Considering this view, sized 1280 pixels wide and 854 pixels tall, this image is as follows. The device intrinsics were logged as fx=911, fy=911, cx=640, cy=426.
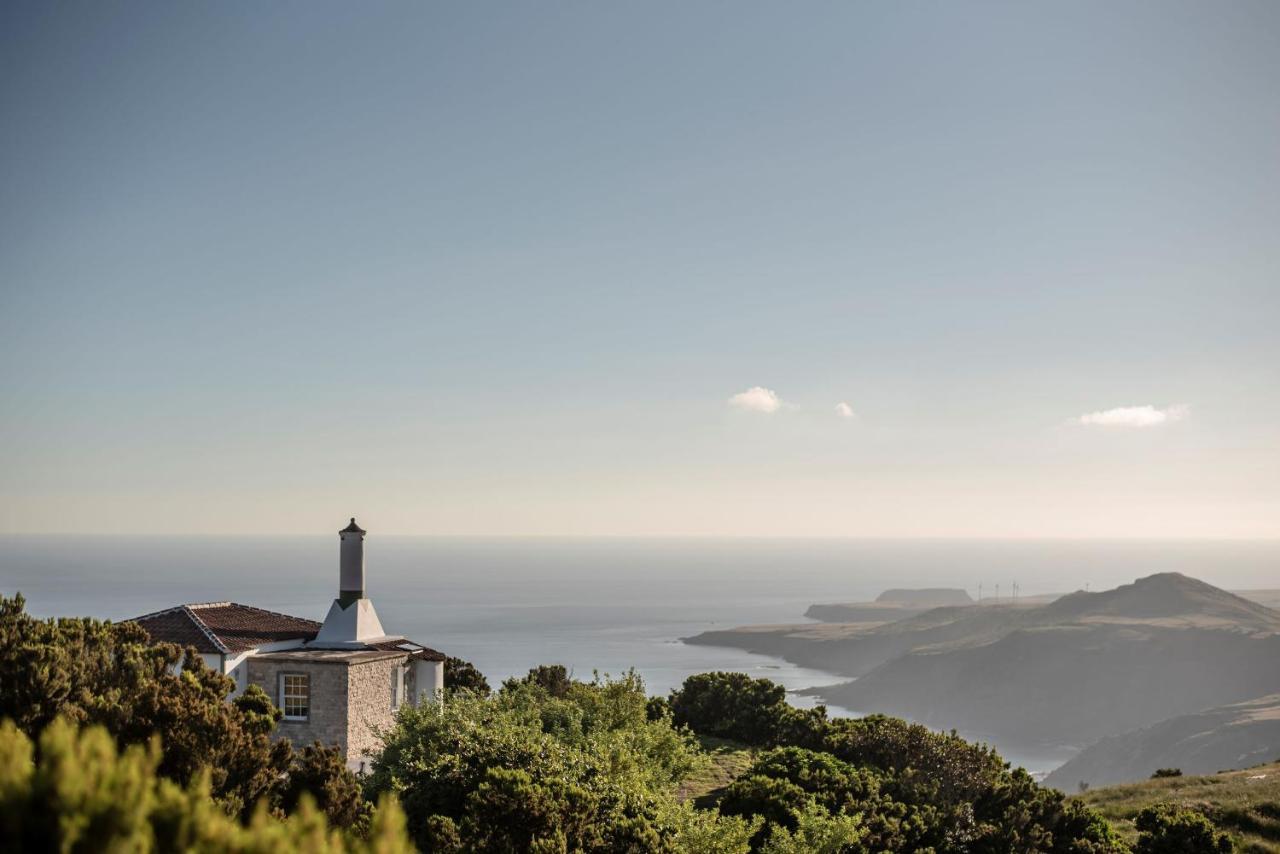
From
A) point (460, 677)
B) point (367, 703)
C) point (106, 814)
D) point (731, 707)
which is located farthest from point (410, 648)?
point (106, 814)

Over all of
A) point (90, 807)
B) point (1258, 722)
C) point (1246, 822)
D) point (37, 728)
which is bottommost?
point (1258, 722)

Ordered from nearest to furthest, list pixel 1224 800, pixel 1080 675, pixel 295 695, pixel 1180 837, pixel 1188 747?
pixel 1180 837 → pixel 1224 800 → pixel 295 695 → pixel 1188 747 → pixel 1080 675

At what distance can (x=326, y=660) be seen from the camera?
2845 cm

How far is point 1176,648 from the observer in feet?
525

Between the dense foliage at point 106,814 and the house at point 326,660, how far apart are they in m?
21.9

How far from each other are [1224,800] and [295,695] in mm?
27852

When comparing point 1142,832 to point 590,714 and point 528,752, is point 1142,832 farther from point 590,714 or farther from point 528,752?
point 528,752

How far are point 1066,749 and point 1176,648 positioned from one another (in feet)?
129

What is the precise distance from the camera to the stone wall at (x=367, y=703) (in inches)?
1112

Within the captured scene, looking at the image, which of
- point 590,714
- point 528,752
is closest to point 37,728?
point 528,752

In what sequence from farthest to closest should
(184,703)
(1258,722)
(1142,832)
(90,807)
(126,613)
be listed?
(126,613)
(1258,722)
(1142,832)
(184,703)
(90,807)

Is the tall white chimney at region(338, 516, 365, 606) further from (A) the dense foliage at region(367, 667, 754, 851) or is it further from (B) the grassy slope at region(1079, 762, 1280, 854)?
(B) the grassy slope at region(1079, 762, 1280, 854)

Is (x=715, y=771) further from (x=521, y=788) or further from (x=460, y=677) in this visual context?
(x=521, y=788)

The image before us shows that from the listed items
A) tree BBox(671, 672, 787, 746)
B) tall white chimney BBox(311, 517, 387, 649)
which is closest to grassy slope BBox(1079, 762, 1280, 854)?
tree BBox(671, 672, 787, 746)
